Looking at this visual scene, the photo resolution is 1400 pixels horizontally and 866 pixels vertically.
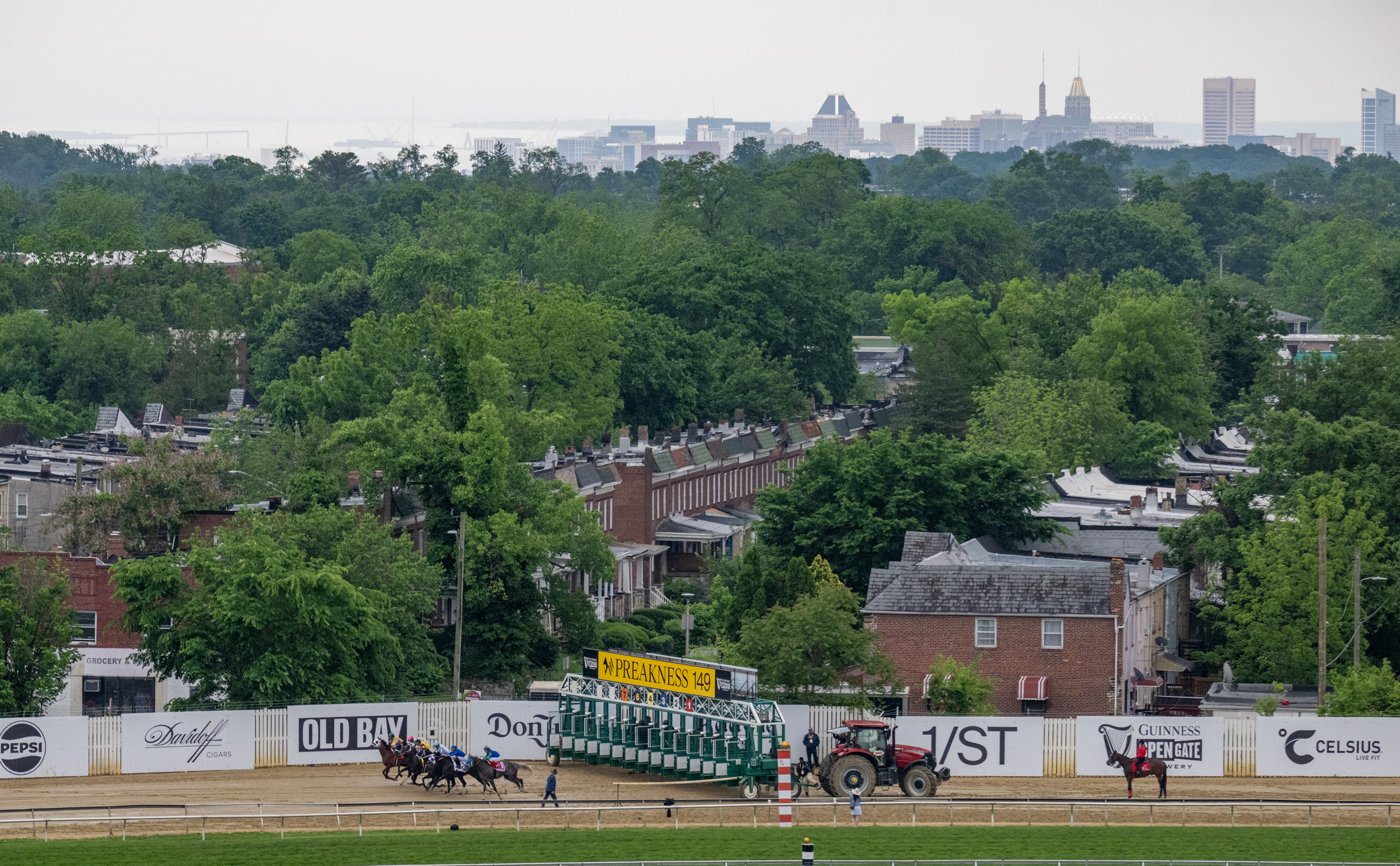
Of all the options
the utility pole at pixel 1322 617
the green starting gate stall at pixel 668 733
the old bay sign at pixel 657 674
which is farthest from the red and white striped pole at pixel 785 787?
the utility pole at pixel 1322 617

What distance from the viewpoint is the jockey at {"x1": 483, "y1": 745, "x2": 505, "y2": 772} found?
51156 millimetres

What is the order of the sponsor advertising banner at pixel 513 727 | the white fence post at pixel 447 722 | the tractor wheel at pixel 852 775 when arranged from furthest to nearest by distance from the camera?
the sponsor advertising banner at pixel 513 727 → the white fence post at pixel 447 722 → the tractor wheel at pixel 852 775

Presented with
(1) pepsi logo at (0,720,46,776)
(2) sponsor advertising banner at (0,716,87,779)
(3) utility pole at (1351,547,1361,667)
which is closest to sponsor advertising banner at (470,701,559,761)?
(2) sponsor advertising banner at (0,716,87,779)

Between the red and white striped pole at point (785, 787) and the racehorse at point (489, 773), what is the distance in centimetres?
731

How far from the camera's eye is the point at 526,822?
48594 mm

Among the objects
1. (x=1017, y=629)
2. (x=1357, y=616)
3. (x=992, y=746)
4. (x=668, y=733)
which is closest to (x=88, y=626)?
(x=668, y=733)

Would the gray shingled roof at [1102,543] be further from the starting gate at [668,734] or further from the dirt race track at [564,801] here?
the starting gate at [668,734]

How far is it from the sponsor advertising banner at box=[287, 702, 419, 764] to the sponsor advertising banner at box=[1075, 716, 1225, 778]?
705 inches

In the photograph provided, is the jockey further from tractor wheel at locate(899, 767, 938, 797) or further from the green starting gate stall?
tractor wheel at locate(899, 767, 938, 797)

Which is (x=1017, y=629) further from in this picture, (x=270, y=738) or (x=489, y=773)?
(x=270, y=738)

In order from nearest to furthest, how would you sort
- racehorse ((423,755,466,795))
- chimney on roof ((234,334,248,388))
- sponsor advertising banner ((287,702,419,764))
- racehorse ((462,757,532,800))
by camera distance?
1. racehorse ((462,757,532,800))
2. racehorse ((423,755,466,795))
3. sponsor advertising banner ((287,702,419,764))
4. chimney on roof ((234,334,248,388))

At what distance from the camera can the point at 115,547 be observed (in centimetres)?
7425

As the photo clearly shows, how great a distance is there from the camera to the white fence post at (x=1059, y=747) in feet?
178

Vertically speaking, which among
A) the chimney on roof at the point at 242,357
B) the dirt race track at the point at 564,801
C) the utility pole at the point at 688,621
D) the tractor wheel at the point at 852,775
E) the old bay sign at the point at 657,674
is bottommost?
the utility pole at the point at 688,621
